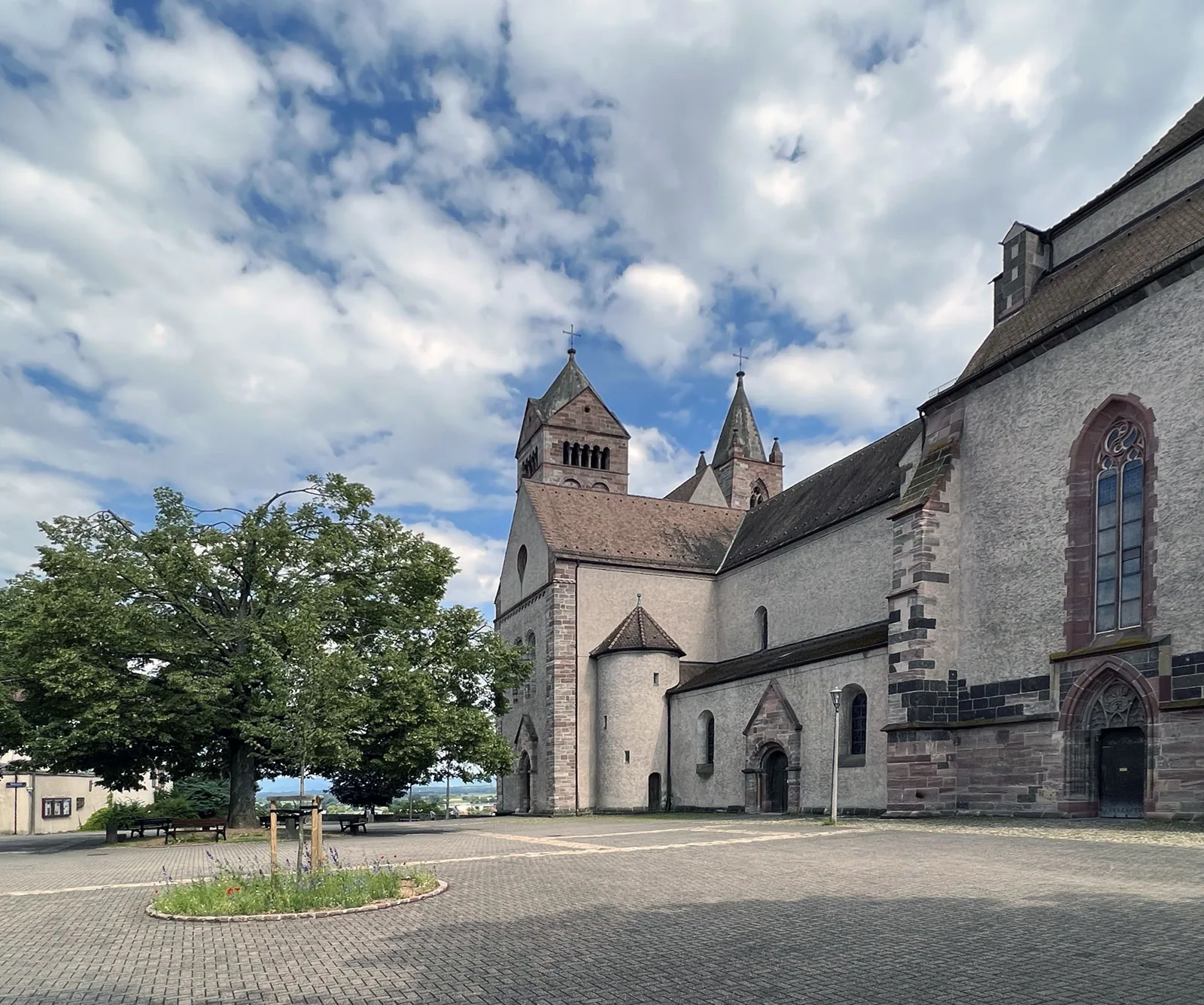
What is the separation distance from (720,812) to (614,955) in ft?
99.5

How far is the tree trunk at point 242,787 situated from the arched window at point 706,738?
18.3 m

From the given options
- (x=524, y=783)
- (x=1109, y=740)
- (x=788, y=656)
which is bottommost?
(x=524, y=783)

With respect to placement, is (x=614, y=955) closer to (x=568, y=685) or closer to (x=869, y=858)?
(x=869, y=858)

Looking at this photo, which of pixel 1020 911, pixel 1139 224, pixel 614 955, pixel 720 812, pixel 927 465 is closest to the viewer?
pixel 614 955

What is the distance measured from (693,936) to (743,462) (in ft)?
203

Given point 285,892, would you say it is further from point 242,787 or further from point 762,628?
point 762,628

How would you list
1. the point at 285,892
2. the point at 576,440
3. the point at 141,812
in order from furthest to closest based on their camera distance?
the point at 576,440 → the point at 141,812 → the point at 285,892

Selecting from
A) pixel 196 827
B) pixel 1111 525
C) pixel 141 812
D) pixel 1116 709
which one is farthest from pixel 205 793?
pixel 1111 525

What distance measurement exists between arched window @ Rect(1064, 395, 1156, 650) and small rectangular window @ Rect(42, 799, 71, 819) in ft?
193

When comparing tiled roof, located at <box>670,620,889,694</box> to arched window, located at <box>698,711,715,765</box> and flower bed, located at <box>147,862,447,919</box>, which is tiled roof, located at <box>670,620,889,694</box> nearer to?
arched window, located at <box>698,711,715,765</box>

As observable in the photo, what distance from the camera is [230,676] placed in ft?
87.5

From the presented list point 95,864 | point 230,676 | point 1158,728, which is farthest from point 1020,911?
point 230,676

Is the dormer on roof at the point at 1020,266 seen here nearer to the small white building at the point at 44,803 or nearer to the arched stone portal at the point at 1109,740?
the arched stone portal at the point at 1109,740

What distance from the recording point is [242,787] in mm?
28844
